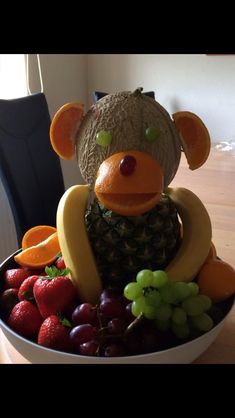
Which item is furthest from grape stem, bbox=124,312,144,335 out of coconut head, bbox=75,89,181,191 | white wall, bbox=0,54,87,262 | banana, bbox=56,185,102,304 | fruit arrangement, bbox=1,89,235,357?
white wall, bbox=0,54,87,262

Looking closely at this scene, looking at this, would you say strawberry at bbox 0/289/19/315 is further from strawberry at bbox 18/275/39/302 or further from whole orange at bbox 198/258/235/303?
whole orange at bbox 198/258/235/303

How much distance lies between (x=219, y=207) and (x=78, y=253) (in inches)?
26.5

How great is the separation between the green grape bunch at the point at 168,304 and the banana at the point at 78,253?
→ 9cm

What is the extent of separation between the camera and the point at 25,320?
1.88 feet

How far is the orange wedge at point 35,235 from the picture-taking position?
771mm

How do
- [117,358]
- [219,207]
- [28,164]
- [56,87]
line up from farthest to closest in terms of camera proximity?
[56,87]
[28,164]
[219,207]
[117,358]

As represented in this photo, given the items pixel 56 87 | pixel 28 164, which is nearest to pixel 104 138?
pixel 28 164

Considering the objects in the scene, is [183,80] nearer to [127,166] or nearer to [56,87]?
[56,87]

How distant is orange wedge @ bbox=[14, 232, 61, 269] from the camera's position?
27.1 inches

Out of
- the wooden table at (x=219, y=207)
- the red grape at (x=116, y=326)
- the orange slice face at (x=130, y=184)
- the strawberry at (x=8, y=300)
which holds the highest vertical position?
the orange slice face at (x=130, y=184)

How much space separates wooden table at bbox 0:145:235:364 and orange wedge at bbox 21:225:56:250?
0.19m

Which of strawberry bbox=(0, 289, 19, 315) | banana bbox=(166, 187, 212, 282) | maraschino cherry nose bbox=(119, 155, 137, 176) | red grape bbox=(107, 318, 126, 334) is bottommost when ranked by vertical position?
strawberry bbox=(0, 289, 19, 315)

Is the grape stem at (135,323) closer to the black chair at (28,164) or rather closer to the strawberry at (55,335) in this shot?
the strawberry at (55,335)

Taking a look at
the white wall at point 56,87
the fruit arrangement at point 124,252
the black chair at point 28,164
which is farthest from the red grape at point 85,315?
the white wall at point 56,87
